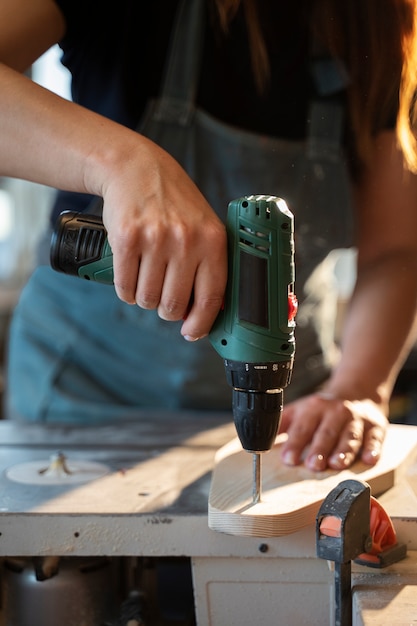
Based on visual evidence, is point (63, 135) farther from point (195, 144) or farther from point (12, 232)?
point (12, 232)

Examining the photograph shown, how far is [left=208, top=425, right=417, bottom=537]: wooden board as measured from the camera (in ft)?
2.57

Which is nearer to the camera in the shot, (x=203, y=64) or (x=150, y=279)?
(x=150, y=279)

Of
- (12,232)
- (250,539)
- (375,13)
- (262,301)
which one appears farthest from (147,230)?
(12,232)

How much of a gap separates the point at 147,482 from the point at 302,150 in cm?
59

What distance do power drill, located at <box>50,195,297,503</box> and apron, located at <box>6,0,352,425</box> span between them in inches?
17.3

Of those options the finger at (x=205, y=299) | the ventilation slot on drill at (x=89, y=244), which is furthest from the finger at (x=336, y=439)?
the ventilation slot on drill at (x=89, y=244)

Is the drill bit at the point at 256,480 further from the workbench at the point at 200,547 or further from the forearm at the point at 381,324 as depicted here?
the forearm at the point at 381,324

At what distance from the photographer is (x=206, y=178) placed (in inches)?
52.0

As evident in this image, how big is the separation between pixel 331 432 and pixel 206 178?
1.71 feet

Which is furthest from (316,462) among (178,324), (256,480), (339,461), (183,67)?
(183,67)

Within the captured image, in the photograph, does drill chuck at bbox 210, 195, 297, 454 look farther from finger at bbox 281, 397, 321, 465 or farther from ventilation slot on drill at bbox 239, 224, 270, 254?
A: finger at bbox 281, 397, 321, 465

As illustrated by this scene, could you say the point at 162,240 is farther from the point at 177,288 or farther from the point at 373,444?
the point at 373,444

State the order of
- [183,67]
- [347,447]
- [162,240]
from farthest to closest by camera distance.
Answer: [183,67] < [347,447] < [162,240]

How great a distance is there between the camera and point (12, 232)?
12.5ft
